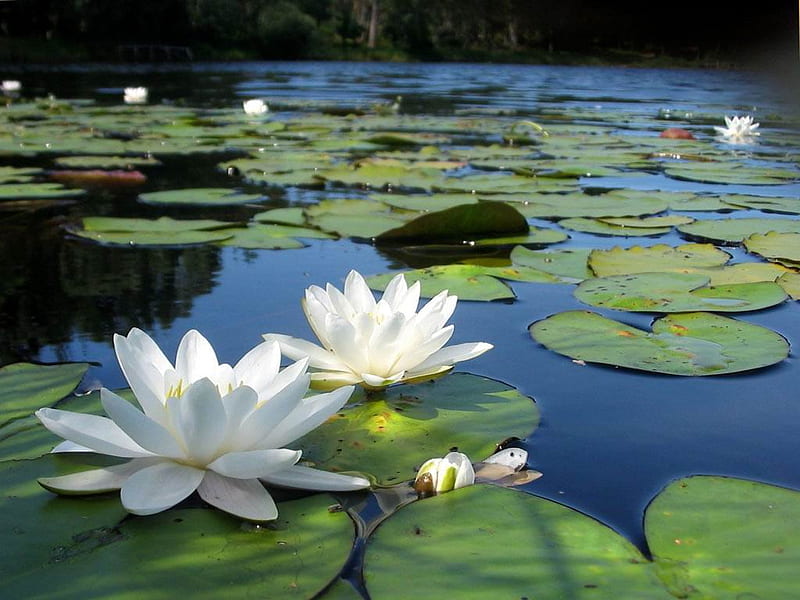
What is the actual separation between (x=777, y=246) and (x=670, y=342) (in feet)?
2.75

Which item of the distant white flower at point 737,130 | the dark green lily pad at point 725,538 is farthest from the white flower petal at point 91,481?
the distant white flower at point 737,130

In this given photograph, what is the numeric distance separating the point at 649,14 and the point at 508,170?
286 centimetres

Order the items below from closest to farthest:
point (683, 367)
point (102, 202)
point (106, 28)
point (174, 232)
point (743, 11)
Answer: point (743, 11)
point (683, 367)
point (174, 232)
point (102, 202)
point (106, 28)

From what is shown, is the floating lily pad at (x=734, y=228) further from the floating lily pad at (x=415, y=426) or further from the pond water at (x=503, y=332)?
the floating lily pad at (x=415, y=426)

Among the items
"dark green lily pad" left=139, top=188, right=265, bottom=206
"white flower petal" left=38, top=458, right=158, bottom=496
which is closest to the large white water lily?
"white flower petal" left=38, top=458, right=158, bottom=496

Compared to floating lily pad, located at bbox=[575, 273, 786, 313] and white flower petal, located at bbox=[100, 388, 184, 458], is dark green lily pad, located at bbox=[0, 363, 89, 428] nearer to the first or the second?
white flower petal, located at bbox=[100, 388, 184, 458]

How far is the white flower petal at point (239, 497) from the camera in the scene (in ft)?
2.34

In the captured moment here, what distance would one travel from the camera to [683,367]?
3.82 ft

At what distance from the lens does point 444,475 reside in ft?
2.56

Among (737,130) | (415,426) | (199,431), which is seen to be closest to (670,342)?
(415,426)

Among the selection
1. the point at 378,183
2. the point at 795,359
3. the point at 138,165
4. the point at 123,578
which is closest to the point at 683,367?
the point at 795,359

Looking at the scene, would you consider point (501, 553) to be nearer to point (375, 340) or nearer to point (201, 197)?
point (375, 340)

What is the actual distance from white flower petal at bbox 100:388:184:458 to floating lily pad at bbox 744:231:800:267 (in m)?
1.52

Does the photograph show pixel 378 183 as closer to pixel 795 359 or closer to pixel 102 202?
pixel 102 202
